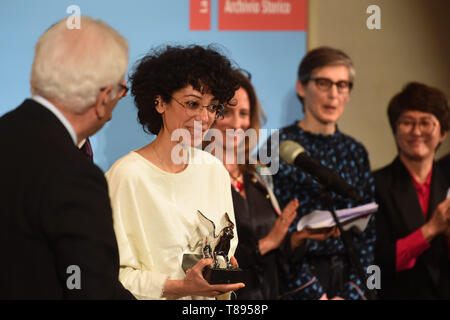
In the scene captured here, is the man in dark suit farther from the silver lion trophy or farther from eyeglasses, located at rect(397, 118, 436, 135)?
eyeglasses, located at rect(397, 118, 436, 135)

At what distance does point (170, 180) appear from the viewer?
169 cm

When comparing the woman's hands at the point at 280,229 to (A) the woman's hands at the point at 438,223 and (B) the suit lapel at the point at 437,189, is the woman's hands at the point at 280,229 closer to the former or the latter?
(A) the woman's hands at the point at 438,223

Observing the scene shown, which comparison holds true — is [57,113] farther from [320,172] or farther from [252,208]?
[252,208]

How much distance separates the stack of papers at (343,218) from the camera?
2.24 meters

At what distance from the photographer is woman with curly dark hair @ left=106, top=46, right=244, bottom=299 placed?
1623 millimetres

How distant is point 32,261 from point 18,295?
0.10 m

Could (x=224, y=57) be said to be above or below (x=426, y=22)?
below

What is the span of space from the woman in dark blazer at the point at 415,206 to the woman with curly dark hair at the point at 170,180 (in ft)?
4.26

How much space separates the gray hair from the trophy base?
1.86 ft

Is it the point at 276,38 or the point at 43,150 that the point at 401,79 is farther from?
the point at 43,150

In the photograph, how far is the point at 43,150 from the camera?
1214 mm

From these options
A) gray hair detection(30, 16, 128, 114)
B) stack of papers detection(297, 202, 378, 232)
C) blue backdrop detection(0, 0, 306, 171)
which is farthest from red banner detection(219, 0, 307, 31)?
gray hair detection(30, 16, 128, 114)

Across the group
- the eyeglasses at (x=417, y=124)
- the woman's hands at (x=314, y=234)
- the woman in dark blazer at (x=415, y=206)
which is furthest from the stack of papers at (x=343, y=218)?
the eyeglasses at (x=417, y=124)
